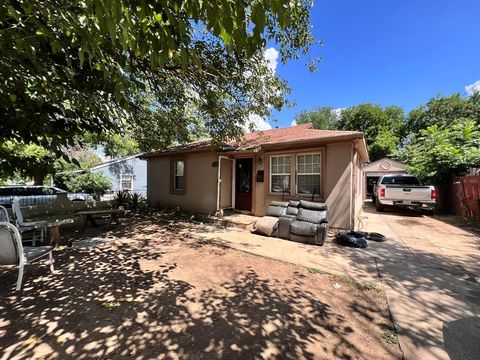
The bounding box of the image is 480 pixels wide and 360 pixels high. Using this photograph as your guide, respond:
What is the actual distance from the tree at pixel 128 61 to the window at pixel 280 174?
2.03 metres

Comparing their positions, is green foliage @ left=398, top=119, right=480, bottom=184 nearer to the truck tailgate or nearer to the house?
the truck tailgate

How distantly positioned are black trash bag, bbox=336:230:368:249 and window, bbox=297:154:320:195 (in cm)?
191

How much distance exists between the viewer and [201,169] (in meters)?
10.6

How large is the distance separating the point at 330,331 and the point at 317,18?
6.52m

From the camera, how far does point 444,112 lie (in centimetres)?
3069

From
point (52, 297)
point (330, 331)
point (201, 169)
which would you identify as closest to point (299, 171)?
point (201, 169)

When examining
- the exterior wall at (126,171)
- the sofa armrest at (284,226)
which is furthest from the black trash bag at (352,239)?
the exterior wall at (126,171)

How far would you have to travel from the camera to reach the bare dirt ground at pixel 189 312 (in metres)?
2.46

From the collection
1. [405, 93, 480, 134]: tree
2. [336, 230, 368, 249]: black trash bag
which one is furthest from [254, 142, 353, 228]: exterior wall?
[405, 93, 480, 134]: tree

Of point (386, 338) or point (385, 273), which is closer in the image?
point (386, 338)

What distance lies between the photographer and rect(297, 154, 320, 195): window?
8.20m

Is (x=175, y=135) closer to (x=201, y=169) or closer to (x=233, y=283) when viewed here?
(x=201, y=169)

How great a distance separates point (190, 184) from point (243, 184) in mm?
2554

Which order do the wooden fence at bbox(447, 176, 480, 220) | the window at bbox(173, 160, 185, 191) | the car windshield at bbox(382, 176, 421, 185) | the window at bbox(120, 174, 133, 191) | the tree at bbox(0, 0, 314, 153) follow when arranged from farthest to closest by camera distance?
1. the window at bbox(120, 174, 133, 191)
2. the car windshield at bbox(382, 176, 421, 185)
3. the window at bbox(173, 160, 185, 191)
4. the wooden fence at bbox(447, 176, 480, 220)
5. the tree at bbox(0, 0, 314, 153)
